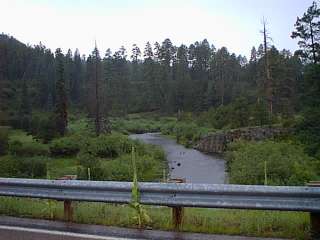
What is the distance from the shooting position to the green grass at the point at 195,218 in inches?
257

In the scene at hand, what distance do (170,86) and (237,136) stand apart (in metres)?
63.1

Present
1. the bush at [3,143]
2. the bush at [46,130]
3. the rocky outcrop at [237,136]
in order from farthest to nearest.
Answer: the bush at [46,130], the rocky outcrop at [237,136], the bush at [3,143]

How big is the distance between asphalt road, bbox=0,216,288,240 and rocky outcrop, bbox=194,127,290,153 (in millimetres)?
33699

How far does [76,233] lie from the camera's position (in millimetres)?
6816

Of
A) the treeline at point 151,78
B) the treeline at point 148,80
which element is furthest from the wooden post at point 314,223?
the treeline at point 151,78

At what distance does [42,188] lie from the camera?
25.8 feet

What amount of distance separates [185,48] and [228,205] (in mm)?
120644

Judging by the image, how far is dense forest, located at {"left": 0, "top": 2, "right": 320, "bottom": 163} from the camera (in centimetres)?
4619

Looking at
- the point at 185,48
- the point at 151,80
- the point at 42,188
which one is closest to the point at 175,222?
the point at 42,188

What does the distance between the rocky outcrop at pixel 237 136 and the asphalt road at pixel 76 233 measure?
3370 cm

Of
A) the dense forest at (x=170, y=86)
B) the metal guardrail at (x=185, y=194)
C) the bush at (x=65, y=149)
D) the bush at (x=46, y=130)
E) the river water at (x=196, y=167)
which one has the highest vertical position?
the dense forest at (x=170, y=86)

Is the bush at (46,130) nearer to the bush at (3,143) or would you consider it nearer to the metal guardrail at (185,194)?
the bush at (3,143)

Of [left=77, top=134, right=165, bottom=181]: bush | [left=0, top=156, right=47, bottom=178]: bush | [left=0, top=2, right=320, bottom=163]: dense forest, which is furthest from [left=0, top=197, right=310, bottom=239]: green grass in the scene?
[left=0, top=2, right=320, bottom=163]: dense forest

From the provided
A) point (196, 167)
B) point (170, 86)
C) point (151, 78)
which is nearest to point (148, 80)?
point (151, 78)
